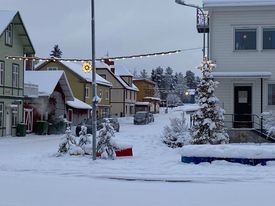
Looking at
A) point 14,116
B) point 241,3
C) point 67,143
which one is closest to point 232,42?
point 241,3

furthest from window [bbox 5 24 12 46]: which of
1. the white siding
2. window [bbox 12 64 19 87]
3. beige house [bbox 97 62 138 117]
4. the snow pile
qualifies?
beige house [bbox 97 62 138 117]

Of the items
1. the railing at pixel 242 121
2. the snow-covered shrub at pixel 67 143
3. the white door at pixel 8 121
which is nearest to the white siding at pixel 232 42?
the railing at pixel 242 121

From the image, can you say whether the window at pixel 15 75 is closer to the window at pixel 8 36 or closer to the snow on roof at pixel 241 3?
the window at pixel 8 36

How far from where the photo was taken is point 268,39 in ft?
96.3

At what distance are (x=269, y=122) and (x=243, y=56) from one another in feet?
13.1

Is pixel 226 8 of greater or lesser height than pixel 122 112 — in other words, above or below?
above


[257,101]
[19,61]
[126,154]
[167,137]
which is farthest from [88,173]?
[19,61]

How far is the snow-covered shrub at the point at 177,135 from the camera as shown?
1072 inches

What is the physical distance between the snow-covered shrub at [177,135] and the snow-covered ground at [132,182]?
9.18ft

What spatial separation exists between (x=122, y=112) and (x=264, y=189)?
264 feet

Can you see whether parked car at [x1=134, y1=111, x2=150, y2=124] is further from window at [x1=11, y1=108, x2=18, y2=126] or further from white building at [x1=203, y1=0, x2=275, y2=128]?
white building at [x1=203, y1=0, x2=275, y2=128]

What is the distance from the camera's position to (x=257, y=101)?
29.4m

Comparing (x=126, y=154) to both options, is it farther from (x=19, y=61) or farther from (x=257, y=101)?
(x=19, y=61)

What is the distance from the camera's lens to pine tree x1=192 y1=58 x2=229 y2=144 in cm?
2414
